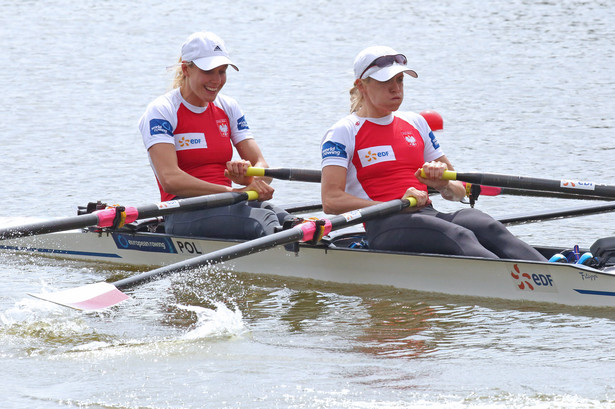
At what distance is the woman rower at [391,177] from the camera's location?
24.3 feet

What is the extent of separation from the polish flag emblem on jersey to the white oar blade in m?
1.87

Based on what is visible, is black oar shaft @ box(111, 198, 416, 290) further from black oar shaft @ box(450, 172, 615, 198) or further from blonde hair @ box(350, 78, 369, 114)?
blonde hair @ box(350, 78, 369, 114)

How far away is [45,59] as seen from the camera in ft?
78.1

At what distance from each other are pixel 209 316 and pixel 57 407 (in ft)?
6.30

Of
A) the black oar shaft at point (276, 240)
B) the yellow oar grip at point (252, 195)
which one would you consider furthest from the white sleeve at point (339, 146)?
the yellow oar grip at point (252, 195)

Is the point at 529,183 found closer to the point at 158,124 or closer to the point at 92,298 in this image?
the point at 158,124

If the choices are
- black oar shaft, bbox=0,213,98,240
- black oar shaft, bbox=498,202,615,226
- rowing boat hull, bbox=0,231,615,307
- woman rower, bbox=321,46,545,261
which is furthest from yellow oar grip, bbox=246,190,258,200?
black oar shaft, bbox=498,202,615,226

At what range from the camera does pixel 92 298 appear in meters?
6.91

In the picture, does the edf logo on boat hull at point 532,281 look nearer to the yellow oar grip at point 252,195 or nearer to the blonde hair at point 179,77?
the yellow oar grip at point 252,195

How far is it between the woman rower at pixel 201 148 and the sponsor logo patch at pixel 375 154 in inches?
37.2

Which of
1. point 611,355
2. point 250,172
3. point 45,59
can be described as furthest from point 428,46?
point 611,355

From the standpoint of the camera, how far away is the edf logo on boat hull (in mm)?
7090

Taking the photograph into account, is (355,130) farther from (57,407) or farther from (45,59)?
(45,59)

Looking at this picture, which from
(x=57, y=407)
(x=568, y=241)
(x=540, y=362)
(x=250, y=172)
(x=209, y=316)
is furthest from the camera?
(x=568, y=241)
